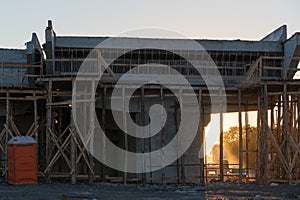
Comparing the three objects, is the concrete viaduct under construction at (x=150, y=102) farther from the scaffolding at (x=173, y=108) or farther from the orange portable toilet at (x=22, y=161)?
the orange portable toilet at (x=22, y=161)

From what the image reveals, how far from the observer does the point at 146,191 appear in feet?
72.5

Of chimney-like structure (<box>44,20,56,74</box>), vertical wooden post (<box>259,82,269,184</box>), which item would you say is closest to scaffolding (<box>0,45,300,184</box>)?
vertical wooden post (<box>259,82,269,184</box>)

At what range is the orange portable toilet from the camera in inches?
939


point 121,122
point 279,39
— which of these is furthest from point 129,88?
point 279,39

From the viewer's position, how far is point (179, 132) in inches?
1067

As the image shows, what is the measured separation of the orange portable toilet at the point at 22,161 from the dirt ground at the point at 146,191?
648 millimetres

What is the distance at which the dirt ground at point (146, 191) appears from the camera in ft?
63.9

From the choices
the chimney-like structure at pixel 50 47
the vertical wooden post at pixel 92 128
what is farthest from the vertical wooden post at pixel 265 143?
the chimney-like structure at pixel 50 47

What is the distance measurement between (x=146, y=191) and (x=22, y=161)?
560 cm

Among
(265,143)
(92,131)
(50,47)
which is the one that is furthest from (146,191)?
(50,47)

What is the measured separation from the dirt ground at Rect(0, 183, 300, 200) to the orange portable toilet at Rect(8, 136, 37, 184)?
0.65 metres

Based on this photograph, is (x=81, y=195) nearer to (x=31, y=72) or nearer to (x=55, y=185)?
(x=55, y=185)

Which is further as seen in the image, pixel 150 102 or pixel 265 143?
pixel 150 102

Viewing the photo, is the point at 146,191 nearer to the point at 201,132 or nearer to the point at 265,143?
the point at 265,143
